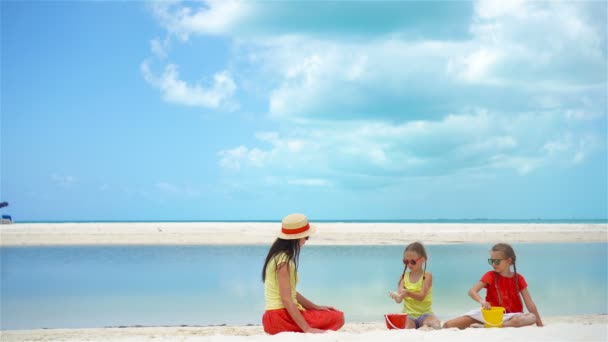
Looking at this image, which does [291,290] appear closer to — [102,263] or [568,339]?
[568,339]

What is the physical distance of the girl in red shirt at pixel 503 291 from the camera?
252 inches

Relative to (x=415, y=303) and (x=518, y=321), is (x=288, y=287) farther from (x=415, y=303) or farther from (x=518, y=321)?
(x=518, y=321)

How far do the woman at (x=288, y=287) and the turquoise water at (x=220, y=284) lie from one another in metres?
3.32

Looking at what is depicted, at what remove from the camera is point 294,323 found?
5.98 meters

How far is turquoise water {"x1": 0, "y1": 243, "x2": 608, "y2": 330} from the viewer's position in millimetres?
9859

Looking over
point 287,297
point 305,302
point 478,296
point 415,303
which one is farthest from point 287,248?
point 478,296

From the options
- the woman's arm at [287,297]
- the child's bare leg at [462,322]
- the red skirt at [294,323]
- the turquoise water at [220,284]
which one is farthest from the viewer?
the turquoise water at [220,284]

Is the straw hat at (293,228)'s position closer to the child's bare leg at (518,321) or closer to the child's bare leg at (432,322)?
the child's bare leg at (432,322)

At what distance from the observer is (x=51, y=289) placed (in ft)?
42.0

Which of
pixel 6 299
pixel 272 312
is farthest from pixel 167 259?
pixel 272 312

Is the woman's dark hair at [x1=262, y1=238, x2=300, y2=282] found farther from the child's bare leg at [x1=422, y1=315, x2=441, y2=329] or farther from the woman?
the child's bare leg at [x1=422, y1=315, x2=441, y2=329]

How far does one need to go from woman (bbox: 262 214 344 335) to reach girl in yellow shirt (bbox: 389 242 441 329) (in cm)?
100

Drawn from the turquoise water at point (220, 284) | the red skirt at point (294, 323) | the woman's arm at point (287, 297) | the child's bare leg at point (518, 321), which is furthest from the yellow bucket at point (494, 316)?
the turquoise water at point (220, 284)

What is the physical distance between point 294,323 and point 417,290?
1470 millimetres
